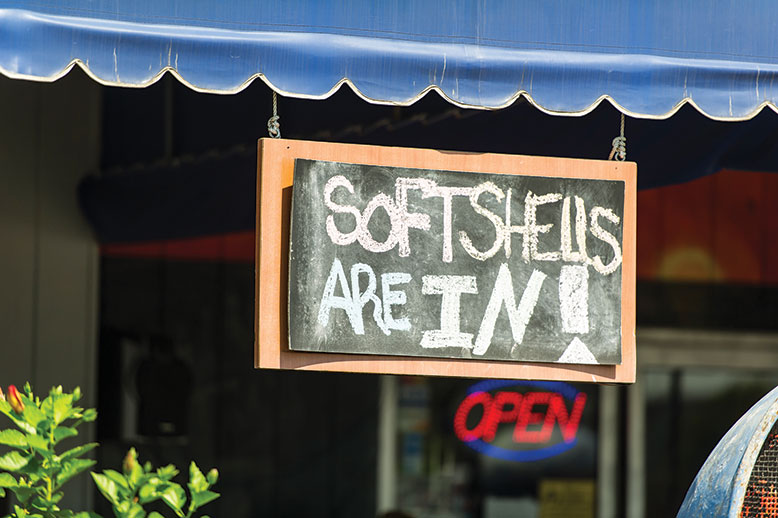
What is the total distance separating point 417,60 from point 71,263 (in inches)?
115

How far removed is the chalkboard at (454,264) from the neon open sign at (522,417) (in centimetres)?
319

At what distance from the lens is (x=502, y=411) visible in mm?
5941

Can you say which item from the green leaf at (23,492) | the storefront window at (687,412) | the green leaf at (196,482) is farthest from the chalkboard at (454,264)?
the storefront window at (687,412)

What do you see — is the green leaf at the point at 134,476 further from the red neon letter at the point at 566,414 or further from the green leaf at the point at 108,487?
the red neon letter at the point at 566,414

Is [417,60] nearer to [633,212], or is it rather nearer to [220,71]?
[220,71]

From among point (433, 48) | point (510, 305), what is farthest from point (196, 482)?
point (433, 48)

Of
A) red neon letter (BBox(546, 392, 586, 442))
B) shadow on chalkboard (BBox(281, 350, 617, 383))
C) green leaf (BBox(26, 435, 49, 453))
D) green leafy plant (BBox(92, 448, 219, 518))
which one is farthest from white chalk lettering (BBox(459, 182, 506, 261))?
red neon letter (BBox(546, 392, 586, 442))

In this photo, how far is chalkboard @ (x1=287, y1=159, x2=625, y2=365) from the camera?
2.64 metres

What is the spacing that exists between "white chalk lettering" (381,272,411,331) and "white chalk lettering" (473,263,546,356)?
19cm

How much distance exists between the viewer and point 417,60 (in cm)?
267

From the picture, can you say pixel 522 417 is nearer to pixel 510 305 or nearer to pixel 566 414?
pixel 566 414

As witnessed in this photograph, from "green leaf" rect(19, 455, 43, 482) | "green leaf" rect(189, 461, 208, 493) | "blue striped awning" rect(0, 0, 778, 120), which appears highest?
"blue striped awning" rect(0, 0, 778, 120)

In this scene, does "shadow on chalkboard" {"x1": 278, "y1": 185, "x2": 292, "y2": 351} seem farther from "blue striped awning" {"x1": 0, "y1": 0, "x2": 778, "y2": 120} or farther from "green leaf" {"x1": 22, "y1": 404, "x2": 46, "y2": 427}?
"green leaf" {"x1": 22, "y1": 404, "x2": 46, "y2": 427}

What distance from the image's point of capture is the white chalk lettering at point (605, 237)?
9.16 feet
